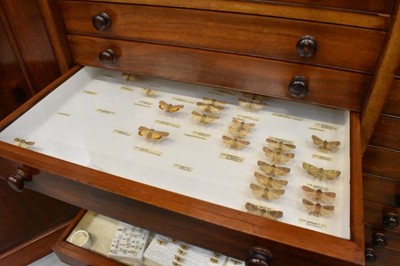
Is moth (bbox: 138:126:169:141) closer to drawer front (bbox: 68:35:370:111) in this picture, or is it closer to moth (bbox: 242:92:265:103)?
drawer front (bbox: 68:35:370:111)

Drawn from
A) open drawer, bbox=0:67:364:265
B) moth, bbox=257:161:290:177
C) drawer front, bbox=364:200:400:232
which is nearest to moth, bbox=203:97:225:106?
open drawer, bbox=0:67:364:265

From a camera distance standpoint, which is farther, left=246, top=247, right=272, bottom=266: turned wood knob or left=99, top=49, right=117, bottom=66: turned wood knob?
left=99, top=49, right=117, bottom=66: turned wood knob

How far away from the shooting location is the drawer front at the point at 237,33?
2.19 feet

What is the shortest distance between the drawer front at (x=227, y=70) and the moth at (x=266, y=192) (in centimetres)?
24

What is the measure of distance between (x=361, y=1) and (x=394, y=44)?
0.10 metres

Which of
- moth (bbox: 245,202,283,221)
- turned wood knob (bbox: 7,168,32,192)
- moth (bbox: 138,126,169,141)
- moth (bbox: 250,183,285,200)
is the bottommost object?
turned wood knob (bbox: 7,168,32,192)

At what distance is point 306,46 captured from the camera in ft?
2.21

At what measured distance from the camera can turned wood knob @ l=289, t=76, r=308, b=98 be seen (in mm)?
721

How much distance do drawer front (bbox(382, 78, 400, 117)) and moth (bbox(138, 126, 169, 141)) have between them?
0.49 metres

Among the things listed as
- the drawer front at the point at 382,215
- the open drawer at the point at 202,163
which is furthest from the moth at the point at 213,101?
the drawer front at the point at 382,215

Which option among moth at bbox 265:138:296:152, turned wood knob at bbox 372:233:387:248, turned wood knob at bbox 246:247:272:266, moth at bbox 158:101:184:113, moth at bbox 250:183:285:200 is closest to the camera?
A: turned wood knob at bbox 246:247:272:266

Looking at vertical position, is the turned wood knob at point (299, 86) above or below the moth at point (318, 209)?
above

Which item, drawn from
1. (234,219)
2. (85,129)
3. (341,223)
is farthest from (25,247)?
(341,223)

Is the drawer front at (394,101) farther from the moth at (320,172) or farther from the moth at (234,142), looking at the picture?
the moth at (234,142)
